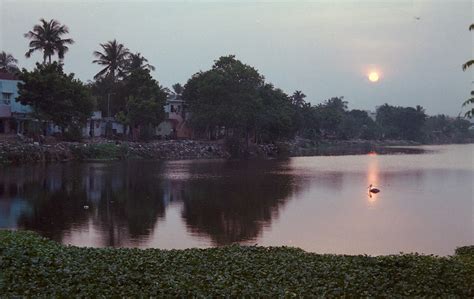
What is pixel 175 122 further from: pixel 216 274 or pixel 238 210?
pixel 216 274

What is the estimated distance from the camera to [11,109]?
5800 cm

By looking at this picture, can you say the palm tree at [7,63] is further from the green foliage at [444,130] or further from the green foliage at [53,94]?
the green foliage at [444,130]

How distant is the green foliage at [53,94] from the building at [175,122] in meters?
25.7

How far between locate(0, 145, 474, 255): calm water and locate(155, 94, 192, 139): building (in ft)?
121

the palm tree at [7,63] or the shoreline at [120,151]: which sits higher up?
the palm tree at [7,63]

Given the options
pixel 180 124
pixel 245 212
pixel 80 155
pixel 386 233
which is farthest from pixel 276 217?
pixel 180 124

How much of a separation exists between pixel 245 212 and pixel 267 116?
52442mm

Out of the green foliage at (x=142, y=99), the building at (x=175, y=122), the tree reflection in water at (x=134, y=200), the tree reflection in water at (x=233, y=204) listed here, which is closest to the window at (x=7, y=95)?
the green foliage at (x=142, y=99)

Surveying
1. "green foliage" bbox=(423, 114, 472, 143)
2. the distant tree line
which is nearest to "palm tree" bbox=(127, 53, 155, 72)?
the distant tree line

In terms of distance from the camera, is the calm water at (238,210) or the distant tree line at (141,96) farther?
the distant tree line at (141,96)

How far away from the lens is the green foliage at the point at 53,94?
5291cm

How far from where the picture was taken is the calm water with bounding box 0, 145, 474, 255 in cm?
2027

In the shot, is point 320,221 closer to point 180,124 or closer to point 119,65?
point 119,65

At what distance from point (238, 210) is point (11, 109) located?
40149 millimetres
